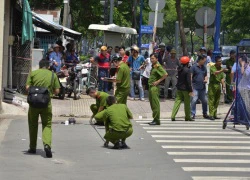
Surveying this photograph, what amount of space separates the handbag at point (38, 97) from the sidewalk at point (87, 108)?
23.8 ft

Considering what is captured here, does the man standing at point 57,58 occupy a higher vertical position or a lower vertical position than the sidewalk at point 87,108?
higher

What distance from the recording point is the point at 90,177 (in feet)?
35.0

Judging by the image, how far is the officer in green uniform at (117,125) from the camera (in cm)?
1348

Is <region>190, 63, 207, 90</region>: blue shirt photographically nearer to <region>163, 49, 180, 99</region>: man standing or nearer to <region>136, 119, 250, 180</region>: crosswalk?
<region>136, 119, 250, 180</region>: crosswalk

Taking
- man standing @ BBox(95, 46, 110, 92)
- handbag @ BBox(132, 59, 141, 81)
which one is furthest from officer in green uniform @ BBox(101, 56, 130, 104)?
man standing @ BBox(95, 46, 110, 92)

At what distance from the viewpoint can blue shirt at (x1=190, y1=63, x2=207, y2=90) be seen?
19797 mm

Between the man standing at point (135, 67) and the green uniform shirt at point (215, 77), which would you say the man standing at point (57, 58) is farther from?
the green uniform shirt at point (215, 77)

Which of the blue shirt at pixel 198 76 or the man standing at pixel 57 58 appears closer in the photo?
the blue shirt at pixel 198 76

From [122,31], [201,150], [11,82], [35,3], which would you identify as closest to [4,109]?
[11,82]

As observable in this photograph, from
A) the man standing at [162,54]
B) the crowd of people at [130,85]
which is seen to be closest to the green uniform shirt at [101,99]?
the crowd of people at [130,85]

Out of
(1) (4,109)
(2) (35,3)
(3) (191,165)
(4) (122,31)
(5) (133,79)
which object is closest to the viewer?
(3) (191,165)

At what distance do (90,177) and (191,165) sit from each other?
203cm

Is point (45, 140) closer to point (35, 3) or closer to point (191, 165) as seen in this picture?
point (191, 165)

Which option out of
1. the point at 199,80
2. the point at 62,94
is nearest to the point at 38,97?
the point at 199,80
